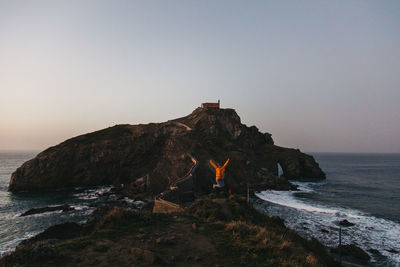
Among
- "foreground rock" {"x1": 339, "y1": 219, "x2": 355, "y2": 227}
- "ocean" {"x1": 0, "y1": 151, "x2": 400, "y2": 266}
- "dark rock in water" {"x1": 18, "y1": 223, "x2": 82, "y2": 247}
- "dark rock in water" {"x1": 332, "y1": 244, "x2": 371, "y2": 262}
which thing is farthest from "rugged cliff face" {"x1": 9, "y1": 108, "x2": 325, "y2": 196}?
"dark rock in water" {"x1": 332, "y1": 244, "x2": 371, "y2": 262}

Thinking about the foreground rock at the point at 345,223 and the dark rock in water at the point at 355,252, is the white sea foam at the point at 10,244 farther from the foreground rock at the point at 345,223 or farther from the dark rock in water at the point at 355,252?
the foreground rock at the point at 345,223

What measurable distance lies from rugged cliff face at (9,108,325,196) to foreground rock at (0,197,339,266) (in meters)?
32.0

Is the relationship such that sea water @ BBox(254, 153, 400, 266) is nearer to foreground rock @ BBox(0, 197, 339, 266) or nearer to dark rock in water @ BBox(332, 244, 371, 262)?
dark rock in water @ BBox(332, 244, 371, 262)

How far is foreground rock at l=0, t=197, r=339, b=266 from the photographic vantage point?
922cm

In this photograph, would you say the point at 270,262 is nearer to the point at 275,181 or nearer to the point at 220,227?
the point at 220,227

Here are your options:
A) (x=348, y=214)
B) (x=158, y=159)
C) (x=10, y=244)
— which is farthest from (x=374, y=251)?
(x=158, y=159)

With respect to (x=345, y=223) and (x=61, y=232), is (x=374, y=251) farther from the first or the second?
(x=61, y=232)

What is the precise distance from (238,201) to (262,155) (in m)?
62.7

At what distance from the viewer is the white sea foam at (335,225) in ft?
84.0

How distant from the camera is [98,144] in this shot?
2726 inches

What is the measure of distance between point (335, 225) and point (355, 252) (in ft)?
29.7

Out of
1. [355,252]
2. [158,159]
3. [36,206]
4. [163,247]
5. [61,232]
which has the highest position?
[158,159]

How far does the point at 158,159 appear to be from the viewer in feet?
226

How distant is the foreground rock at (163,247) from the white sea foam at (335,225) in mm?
15412
